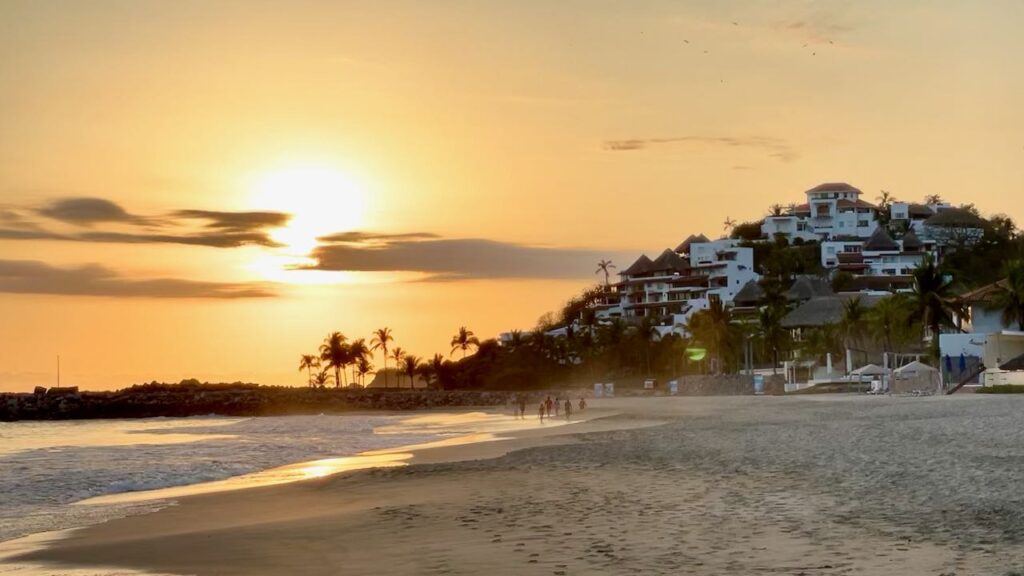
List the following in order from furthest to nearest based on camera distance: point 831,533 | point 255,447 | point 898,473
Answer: point 255,447
point 898,473
point 831,533

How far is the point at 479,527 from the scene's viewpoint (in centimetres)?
1537

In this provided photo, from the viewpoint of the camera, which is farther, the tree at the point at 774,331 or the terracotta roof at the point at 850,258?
the terracotta roof at the point at 850,258

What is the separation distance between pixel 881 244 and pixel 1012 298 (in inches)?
3359

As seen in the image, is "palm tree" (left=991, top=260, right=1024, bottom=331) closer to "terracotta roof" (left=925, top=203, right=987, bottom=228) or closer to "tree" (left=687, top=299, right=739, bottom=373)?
"tree" (left=687, top=299, right=739, bottom=373)

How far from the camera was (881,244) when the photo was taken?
158 metres

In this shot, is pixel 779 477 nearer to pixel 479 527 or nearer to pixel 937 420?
pixel 479 527

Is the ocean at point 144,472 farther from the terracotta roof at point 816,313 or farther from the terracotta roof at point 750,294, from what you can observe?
the terracotta roof at point 750,294

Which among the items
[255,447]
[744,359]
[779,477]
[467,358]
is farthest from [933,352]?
[467,358]

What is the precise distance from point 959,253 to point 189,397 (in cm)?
12078

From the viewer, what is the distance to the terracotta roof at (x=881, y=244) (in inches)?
6206

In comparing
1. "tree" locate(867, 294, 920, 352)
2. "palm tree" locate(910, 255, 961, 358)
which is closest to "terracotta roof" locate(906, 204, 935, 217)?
"tree" locate(867, 294, 920, 352)

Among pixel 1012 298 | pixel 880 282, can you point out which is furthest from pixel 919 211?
pixel 1012 298

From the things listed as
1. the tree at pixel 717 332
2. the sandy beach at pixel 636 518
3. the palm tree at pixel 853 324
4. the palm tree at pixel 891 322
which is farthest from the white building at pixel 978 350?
the sandy beach at pixel 636 518

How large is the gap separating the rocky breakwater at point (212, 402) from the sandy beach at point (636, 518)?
126 m
